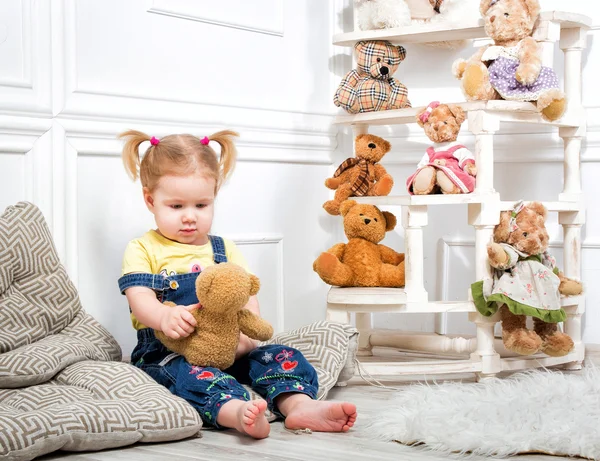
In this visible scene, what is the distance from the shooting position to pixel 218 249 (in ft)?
6.01

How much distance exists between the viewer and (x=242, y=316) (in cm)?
162

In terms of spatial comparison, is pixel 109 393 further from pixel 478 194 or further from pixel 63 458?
pixel 478 194

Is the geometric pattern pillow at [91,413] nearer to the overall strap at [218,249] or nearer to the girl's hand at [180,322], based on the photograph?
the girl's hand at [180,322]

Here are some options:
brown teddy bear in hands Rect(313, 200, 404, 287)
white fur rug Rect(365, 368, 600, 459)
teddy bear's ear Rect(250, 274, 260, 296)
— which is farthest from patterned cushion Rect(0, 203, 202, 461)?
brown teddy bear in hands Rect(313, 200, 404, 287)

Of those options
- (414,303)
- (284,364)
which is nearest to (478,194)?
(414,303)

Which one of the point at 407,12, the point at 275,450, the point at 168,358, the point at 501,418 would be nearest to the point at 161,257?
the point at 168,358

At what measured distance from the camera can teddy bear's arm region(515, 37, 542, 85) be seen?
2.01 m

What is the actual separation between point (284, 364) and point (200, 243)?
345 mm

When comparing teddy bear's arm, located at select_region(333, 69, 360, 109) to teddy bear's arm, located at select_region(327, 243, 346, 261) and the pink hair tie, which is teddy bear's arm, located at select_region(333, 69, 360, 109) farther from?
teddy bear's arm, located at select_region(327, 243, 346, 261)

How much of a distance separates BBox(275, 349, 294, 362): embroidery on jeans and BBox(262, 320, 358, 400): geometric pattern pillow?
0.48 ft

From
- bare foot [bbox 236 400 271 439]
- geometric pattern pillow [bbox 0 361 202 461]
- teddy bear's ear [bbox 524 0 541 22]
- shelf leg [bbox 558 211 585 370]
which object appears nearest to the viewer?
geometric pattern pillow [bbox 0 361 202 461]

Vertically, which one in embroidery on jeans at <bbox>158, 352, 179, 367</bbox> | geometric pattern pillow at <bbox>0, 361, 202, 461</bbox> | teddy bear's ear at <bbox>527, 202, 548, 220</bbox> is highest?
teddy bear's ear at <bbox>527, 202, 548, 220</bbox>

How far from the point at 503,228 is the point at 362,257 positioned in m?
0.38

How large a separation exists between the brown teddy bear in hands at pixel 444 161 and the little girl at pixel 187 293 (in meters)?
0.49
